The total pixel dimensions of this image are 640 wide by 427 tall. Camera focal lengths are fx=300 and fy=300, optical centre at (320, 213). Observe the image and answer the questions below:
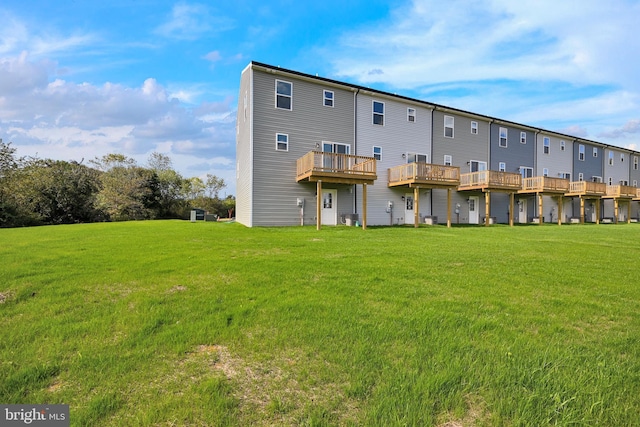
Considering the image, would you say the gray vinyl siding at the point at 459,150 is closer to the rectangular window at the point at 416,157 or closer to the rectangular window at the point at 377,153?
the rectangular window at the point at 416,157

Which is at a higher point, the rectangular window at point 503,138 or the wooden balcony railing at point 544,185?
the rectangular window at point 503,138

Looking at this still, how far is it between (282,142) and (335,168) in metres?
3.55

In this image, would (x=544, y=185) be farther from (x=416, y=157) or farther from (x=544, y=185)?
(x=416, y=157)

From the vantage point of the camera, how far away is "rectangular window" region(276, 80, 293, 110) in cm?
1639

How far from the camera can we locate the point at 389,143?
19.8m

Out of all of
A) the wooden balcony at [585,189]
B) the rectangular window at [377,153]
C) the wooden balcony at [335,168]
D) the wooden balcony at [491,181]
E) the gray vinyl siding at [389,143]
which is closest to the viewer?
the wooden balcony at [335,168]

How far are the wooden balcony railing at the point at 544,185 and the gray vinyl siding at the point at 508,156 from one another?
1.51 metres

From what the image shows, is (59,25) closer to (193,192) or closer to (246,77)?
(246,77)

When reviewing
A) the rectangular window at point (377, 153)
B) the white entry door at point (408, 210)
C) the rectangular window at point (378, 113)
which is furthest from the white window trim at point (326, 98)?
the white entry door at point (408, 210)

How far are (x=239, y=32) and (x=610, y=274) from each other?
14.3 meters

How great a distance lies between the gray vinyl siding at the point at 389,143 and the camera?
18938 millimetres

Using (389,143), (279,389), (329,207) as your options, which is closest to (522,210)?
(389,143)

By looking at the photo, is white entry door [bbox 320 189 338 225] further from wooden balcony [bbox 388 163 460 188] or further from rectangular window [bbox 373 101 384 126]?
rectangular window [bbox 373 101 384 126]

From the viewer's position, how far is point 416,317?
3.90 meters
